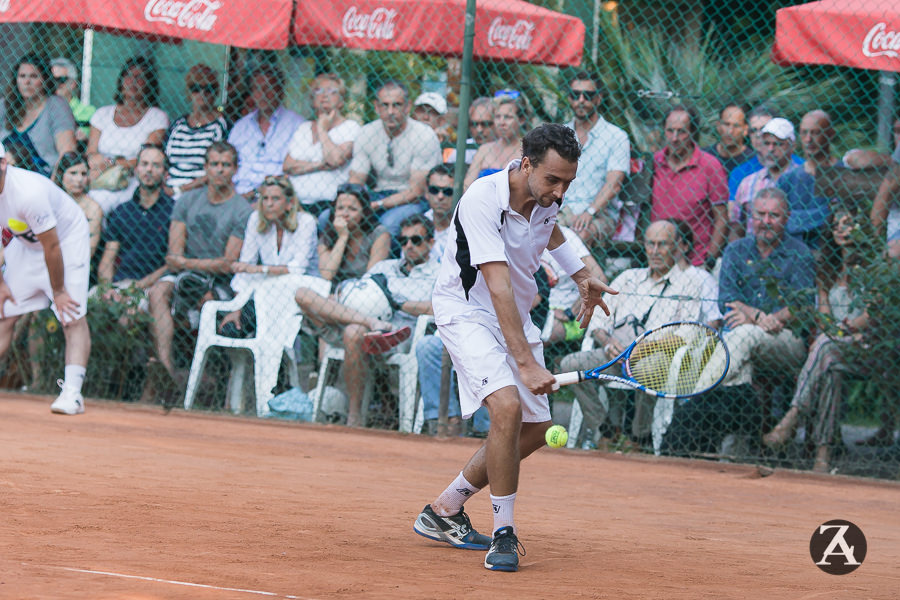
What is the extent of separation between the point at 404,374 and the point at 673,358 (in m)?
3.79

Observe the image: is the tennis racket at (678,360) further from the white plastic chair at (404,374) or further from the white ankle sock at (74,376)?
the white ankle sock at (74,376)

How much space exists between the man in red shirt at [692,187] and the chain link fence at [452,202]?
2cm

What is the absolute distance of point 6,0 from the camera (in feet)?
33.2

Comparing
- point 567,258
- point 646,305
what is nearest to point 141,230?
point 646,305

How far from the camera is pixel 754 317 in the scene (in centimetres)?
842

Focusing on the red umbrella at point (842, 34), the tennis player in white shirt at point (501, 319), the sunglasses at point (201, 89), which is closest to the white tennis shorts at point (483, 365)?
the tennis player in white shirt at point (501, 319)

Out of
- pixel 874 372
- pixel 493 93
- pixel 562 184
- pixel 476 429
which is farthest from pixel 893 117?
pixel 562 184

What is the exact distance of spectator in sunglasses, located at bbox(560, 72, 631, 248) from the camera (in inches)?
356

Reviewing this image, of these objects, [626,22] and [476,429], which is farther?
[626,22]

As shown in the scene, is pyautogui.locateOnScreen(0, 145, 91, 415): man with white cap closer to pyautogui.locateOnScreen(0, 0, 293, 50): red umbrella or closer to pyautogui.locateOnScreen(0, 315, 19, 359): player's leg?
pyautogui.locateOnScreen(0, 315, 19, 359): player's leg

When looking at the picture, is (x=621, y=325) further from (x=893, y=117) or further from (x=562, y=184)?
(x=562, y=184)

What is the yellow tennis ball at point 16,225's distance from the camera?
8055 millimetres

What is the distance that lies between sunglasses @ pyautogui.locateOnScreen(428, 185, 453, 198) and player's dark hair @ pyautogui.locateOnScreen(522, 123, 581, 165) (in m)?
4.77

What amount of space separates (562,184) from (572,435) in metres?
4.68
